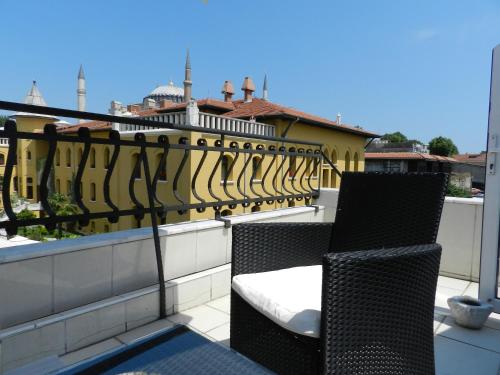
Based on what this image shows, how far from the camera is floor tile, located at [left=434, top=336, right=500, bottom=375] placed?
1567 millimetres

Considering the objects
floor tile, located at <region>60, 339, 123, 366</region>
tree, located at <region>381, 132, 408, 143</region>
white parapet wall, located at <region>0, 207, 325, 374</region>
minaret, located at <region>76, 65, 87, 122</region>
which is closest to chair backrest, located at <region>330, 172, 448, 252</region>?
white parapet wall, located at <region>0, 207, 325, 374</region>

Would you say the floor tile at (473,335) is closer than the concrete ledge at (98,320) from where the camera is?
No

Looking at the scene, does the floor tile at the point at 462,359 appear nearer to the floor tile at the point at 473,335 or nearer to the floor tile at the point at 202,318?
the floor tile at the point at 473,335

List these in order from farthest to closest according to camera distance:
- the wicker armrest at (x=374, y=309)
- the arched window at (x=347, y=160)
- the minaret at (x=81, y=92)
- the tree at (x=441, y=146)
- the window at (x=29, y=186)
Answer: the tree at (x=441, y=146) < the minaret at (x=81, y=92) < the window at (x=29, y=186) < the arched window at (x=347, y=160) < the wicker armrest at (x=374, y=309)

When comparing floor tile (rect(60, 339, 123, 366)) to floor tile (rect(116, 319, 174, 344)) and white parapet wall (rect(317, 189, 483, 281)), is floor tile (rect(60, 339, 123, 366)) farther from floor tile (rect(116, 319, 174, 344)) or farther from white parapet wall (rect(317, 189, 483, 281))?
white parapet wall (rect(317, 189, 483, 281))

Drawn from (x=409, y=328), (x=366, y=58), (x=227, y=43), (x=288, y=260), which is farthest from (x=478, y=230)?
(x=227, y=43)

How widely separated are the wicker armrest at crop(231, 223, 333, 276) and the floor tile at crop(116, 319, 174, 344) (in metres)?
0.61

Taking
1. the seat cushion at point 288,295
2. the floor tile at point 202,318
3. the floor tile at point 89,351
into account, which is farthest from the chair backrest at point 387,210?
the floor tile at point 89,351

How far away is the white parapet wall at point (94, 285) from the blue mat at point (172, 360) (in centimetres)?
80

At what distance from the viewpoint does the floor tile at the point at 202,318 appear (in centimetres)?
194

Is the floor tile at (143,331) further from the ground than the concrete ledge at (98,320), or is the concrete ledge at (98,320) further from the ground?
the concrete ledge at (98,320)

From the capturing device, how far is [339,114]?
33625 millimetres

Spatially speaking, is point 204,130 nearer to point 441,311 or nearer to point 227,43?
point 441,311

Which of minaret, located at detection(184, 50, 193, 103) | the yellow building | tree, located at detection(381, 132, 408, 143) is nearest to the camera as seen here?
the yellow building
